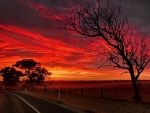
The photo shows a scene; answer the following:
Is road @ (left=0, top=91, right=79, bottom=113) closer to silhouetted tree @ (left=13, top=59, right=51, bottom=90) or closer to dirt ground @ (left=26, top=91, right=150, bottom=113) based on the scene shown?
dirt ground @ (left=26, top=91, right=150, bottom=113)

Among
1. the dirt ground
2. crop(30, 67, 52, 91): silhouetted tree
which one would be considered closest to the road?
the dirt ground

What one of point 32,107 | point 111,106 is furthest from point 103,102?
point 32,107

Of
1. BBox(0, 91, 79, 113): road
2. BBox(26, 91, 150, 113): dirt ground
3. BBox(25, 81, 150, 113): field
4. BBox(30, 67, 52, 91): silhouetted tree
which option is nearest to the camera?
BBox(0, 91, 79, 113): road

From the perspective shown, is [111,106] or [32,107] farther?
[111,106]

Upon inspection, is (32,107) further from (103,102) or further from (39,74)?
(39,74)

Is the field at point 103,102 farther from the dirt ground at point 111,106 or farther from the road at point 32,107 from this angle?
the road at point 32,107

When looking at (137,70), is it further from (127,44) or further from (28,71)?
(28,71)

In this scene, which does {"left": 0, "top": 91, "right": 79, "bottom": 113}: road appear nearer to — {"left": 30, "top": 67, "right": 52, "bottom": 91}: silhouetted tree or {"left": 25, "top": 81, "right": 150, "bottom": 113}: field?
{"left": 25, "top": 81, "right": 150, "bottom": 113}: field

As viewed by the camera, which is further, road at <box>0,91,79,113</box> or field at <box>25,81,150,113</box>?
field at <box>25,81,150,113</box>

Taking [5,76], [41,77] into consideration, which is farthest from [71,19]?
[5,76]

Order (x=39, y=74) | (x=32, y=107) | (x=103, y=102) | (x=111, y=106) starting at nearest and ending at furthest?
(x=32, y=107) → (x=111, y=106) → (x=103, y=102) → (x=39, y=74)

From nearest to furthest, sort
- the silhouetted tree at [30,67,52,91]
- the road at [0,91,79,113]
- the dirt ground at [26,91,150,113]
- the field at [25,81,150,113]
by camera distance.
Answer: the road at [0,91,79,113] → the dirt ground at [26,91,150,113] → the field at [25,81,150,113] → the silhouetted tree at [30,67,52,91]

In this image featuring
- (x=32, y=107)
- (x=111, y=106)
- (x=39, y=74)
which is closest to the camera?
(x=32, y=107)

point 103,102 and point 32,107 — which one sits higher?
point 103,102
